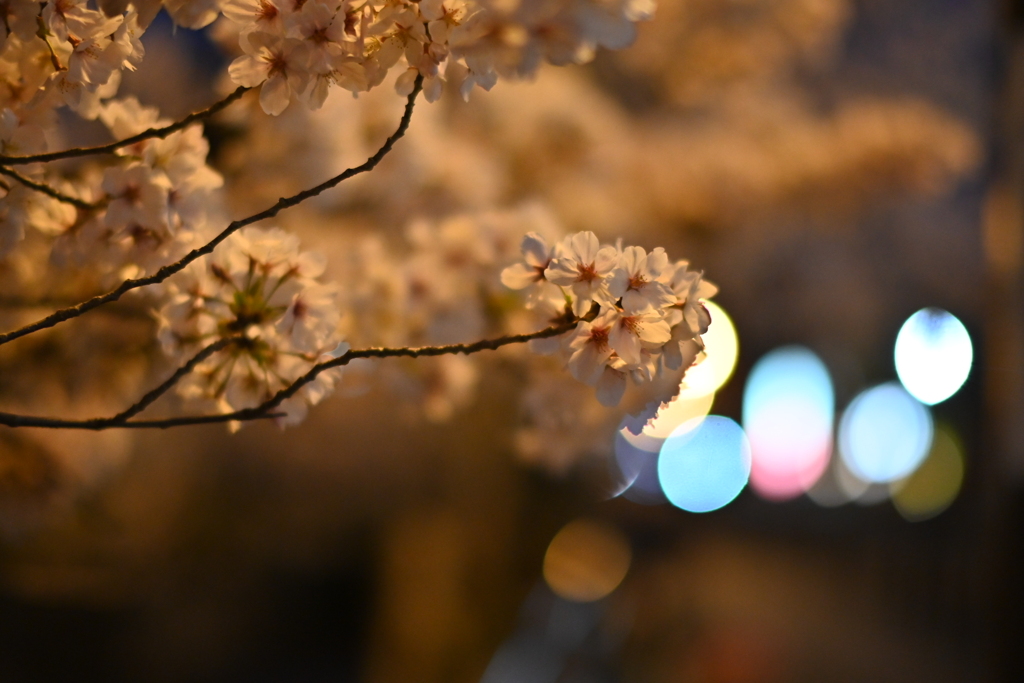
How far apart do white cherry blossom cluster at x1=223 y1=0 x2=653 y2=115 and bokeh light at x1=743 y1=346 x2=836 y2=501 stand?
3.60 metres

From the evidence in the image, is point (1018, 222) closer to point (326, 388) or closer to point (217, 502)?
point (326, 388)

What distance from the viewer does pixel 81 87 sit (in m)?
0.36

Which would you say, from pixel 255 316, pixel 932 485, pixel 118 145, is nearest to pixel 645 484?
pixel 932 485

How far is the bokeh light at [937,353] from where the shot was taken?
105cm

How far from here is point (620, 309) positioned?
1.11 ft

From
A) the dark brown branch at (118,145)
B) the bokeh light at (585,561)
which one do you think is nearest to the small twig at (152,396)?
the dark brown branch at (118,145)

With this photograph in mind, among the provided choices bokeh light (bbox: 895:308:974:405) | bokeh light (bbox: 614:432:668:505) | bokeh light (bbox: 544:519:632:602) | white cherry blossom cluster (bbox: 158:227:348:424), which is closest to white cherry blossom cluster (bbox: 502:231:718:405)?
white cherry blossom cluster (bbox: 158:227:348:424)

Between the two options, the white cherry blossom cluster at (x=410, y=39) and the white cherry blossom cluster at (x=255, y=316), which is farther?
the white cherry blossom cluster at (x=255, y=316)

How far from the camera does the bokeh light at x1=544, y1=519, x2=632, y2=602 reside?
1740mm

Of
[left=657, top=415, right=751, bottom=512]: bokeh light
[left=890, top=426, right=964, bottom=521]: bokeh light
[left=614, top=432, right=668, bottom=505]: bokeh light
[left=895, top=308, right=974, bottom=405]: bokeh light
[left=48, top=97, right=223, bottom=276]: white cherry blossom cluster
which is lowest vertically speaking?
[left=48, top=97, right=223, bottom=276]: white cherry blossom cluster

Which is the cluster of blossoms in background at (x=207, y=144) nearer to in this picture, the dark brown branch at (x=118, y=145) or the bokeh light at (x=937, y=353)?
the dark brown branch at (x=118, y=145)

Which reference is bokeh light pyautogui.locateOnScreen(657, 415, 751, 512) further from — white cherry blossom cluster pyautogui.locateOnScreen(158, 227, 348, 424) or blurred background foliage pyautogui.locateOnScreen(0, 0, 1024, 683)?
white cherry blossom cluster pyautogui.locateOnScreen(158, 227, 348, 424)

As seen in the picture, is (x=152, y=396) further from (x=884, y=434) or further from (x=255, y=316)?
(x=884, y=434)

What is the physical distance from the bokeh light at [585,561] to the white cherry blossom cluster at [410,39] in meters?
1.53
